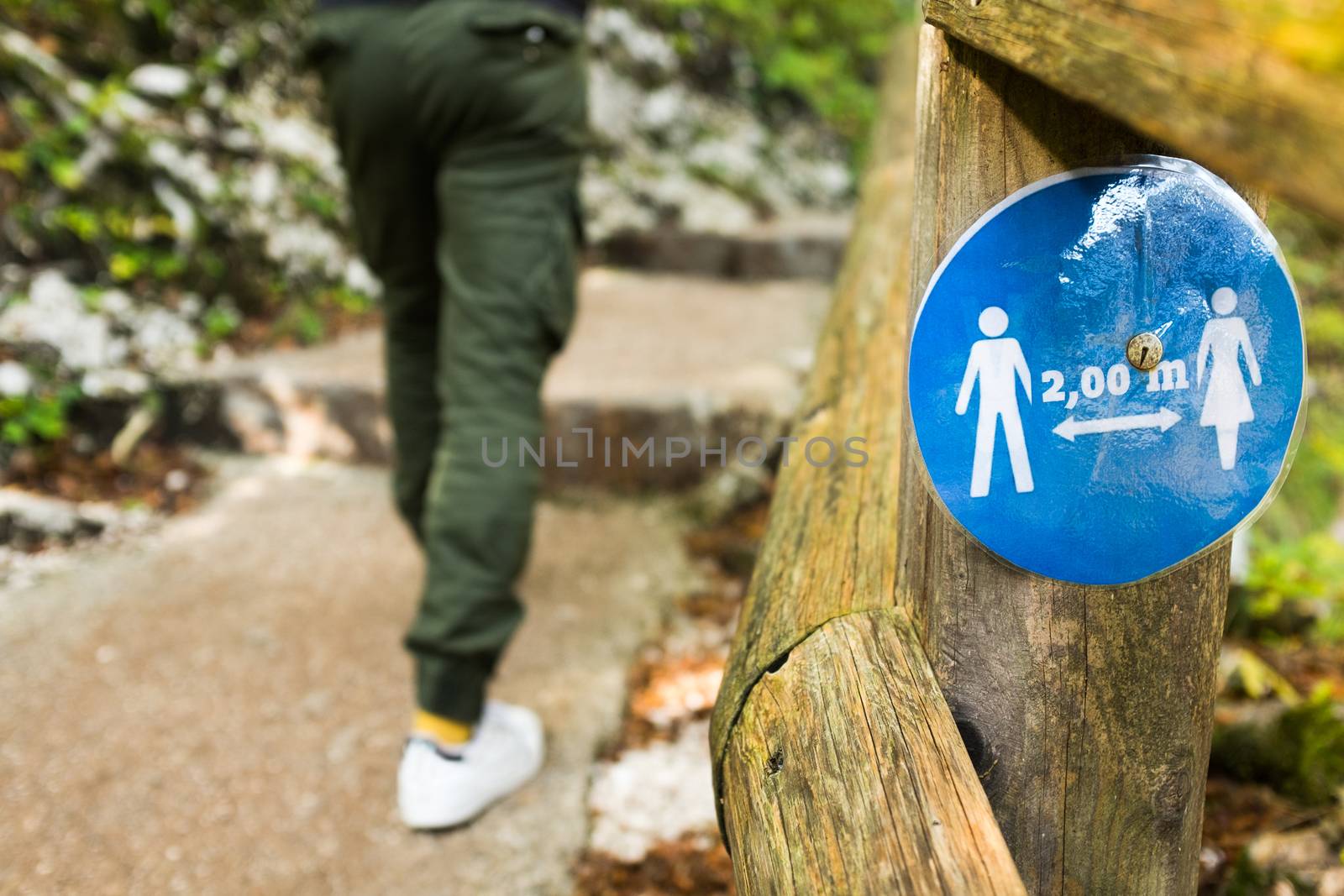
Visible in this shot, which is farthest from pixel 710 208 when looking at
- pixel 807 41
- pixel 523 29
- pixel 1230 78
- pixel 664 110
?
pixel 1230 78

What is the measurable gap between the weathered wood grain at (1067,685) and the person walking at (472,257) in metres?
0.95

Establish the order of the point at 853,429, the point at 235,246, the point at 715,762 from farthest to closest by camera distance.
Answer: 1. the point at 235,246
2. the point at 853,429
3. the point at 715,762

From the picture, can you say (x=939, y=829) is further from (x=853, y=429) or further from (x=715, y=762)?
(x=853, y=429)

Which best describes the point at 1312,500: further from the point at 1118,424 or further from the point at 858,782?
the point at 858,782

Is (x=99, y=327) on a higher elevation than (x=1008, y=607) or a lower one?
lower

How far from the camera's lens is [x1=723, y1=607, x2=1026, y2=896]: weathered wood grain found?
76 centimetres

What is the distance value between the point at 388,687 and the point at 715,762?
135cm

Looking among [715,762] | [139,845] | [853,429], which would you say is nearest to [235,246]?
[139,845]

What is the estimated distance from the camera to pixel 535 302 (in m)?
1.70

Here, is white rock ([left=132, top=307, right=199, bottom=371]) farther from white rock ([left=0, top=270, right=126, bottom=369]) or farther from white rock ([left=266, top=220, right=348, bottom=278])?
white rock ([left=266, top=220, right=348, bottom=278])

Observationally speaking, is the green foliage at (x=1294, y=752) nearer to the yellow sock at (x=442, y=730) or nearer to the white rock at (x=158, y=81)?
the yellow sock at (x=442, y=730)

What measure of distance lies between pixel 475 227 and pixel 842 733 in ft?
3.88

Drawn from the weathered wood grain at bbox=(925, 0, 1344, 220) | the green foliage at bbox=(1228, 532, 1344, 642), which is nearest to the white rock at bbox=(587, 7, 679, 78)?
the green foliage at bbox=(1228, 532, 1344, 642)

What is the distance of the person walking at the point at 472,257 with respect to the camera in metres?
1.64
